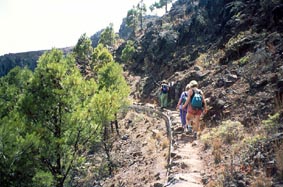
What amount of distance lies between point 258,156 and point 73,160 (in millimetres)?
9650

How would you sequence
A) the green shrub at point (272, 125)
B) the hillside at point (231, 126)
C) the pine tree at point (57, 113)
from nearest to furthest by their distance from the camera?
the hillside at point (231, 126) < the green shrub at point (272, 125) < the pine tree at point (57, 113)

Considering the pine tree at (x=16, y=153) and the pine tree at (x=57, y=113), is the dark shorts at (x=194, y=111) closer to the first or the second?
the pine tree at (x=57, y=113)

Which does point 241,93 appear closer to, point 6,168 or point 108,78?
point 6,168

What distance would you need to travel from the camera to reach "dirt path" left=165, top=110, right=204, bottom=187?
21.4 ft

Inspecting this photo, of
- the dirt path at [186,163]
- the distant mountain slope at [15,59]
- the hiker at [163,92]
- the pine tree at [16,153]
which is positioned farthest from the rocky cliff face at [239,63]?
the distant mountain slope at [15,59]

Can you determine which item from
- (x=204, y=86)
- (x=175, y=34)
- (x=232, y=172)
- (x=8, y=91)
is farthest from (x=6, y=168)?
(x=175, y=34)

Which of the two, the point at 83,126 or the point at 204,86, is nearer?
the point at 83,126

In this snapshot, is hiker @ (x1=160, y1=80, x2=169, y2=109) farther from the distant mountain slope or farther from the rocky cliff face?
the distant mountain slope

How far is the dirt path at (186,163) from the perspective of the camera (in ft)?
21.4

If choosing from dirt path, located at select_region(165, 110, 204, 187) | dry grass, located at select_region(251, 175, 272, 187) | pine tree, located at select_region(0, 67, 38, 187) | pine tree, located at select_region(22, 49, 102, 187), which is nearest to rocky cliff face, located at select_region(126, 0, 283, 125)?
dirt path, located at select_region(165, 110, 204, 187)

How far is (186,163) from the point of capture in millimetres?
7688

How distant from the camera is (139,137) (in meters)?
20.1

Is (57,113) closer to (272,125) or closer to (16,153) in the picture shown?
(16,153)

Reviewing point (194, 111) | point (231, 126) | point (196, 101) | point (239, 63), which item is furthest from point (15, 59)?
point (231, 126)
